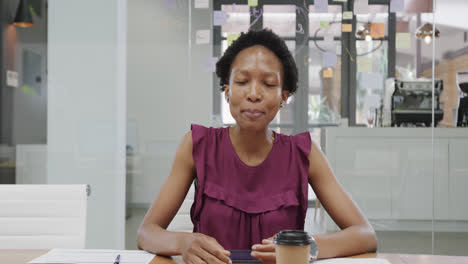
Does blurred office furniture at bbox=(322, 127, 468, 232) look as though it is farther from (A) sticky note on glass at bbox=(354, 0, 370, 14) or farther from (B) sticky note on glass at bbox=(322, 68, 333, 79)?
(A) sticky note on glass at bbox=(354, 0, 370, 14)

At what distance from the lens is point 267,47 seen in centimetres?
142

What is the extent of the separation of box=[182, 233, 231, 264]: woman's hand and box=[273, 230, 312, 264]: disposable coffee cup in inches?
7.5

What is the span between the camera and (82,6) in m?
3.37

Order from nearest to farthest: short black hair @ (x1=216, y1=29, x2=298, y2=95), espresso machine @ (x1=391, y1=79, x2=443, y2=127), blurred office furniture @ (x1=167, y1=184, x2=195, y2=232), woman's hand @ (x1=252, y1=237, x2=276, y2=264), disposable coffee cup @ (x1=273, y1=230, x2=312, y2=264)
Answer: disposable coffee cup @ (x1=273, y1=230, x2=312, y2=264), woman's hand @ (x1=252, y1=237, x2=276, y2=264), short black hair @ (x1=216, y1=29, x2=298, y2=95), blurred office furniture @ (x1=167, y1=184, x2=195, y2=232), espresso machine @ (x1=391, y1=79, x2=443, y2=127)

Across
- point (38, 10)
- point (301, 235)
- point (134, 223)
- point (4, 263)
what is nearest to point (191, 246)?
point (301, 235)

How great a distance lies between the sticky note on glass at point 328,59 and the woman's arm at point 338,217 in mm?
2016

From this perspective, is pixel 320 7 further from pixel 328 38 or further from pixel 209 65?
pixel 209 65

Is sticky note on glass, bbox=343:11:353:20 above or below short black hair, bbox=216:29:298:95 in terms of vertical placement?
above

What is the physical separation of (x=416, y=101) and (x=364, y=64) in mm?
462

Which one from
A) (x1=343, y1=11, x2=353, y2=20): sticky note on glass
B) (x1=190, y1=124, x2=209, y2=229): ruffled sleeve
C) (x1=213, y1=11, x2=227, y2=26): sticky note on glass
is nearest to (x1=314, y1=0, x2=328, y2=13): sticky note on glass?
(x1=343, y1=11, x2=353, y2=20): sticky note on glass

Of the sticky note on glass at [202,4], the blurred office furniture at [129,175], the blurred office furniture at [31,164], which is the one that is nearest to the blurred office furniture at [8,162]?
the blurred office furniture at [31,164]

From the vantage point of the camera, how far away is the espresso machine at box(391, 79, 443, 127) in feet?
11.1

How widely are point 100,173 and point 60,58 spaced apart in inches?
33.9

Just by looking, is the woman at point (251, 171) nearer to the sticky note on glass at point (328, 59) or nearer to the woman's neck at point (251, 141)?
the woman's neck at point (251, 141)
